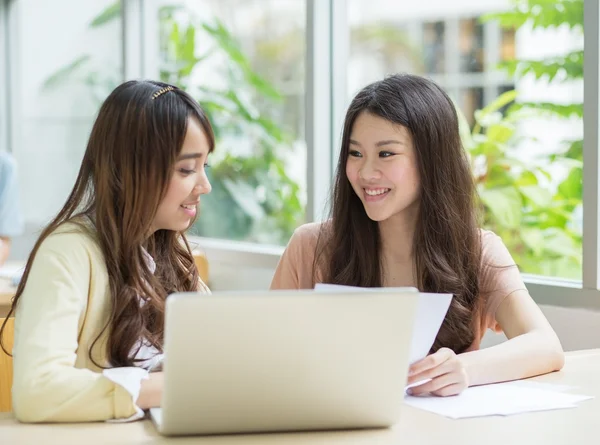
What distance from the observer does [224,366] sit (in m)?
1.18

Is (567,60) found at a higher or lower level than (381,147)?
higher

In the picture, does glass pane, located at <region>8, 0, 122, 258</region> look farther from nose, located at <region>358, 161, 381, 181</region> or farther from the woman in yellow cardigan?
the woman in yellow cardigan

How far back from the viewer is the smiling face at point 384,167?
2.01 m

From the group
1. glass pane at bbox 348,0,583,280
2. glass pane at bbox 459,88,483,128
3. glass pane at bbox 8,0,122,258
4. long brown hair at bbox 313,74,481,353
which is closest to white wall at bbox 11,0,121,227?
glass pane at bbox 8,0,122,258

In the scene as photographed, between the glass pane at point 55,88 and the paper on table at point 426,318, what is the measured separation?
3.63 meters

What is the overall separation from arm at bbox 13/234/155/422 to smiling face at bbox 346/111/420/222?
0.81 m

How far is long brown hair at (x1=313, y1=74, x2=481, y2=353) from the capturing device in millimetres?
2008

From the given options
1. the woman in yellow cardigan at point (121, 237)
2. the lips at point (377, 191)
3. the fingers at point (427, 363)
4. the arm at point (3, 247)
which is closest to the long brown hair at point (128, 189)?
the woman in yellow cardigan at point (121, 237)

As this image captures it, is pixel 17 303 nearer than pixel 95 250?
No

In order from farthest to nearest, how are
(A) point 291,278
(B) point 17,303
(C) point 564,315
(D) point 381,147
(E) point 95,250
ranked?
(C) point 564,315
(A) point 291,278
(D) point 381,147
(B) point 17,303
(E) point 95,250

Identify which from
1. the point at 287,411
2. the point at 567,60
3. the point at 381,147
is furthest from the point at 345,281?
the point at 567,60

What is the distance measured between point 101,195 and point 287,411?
0.55 metres

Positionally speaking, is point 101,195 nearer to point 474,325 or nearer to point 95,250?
point 95,250

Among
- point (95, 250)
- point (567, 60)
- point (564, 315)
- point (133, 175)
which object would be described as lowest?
point (564, 315)
